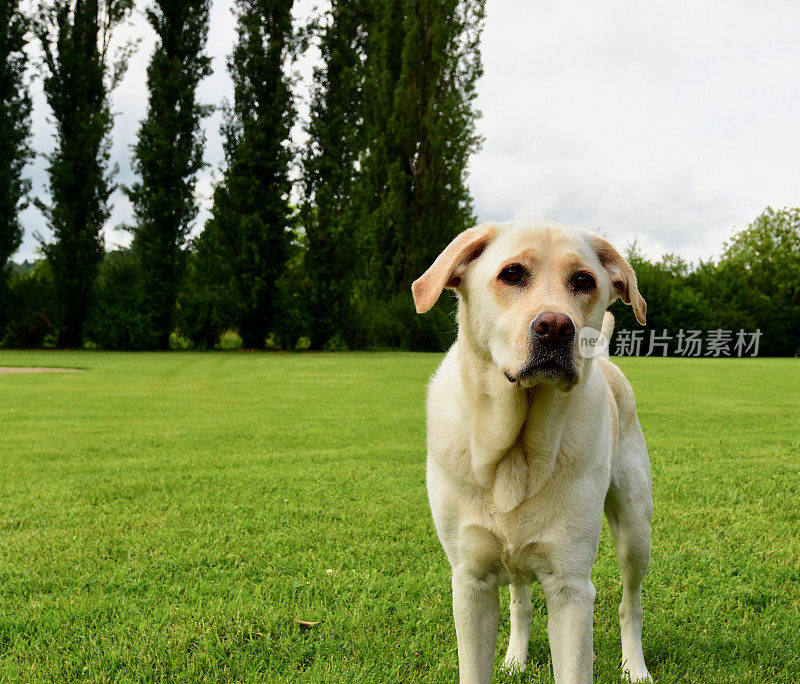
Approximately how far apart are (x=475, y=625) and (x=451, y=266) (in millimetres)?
1420

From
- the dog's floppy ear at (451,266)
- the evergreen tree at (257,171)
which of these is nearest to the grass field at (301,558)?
the dog's floppy ear at (451,266)

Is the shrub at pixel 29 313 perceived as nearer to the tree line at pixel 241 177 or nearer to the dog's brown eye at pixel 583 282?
the tree line at pixel 241 177

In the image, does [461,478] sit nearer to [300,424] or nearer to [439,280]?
[439,280]

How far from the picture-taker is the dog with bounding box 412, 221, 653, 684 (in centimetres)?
235

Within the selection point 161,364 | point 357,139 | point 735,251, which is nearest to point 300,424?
point 161,364

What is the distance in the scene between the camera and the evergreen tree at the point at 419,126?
28469 mm

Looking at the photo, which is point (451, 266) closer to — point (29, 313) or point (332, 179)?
point (332, 179)

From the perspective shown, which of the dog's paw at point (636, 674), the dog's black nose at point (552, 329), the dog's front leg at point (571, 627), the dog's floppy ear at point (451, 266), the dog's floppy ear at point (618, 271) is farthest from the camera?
the dog's paw at point (636, 674)

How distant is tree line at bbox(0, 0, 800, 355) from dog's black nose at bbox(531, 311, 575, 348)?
25471mm

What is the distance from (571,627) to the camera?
92.9 inches

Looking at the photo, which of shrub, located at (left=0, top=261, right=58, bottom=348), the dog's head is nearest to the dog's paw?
the dog's head

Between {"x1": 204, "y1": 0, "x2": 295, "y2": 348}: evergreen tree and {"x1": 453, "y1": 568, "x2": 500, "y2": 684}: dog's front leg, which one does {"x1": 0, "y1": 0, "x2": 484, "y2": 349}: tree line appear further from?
{"x1": 453, "y1": 568, "x2": 500, "y2": 684}: dog's front leg

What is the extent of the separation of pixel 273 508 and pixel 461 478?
3263 mm

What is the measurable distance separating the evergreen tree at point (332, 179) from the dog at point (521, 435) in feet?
85.9
